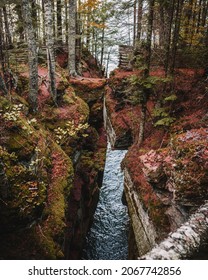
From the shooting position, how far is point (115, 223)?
13.5 meters

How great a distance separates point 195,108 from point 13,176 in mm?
9128

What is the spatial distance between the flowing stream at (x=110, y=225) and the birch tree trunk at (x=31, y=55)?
6.93 m

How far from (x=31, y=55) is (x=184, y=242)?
9.40 meters

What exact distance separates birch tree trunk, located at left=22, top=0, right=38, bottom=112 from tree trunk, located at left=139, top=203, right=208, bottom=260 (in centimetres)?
860

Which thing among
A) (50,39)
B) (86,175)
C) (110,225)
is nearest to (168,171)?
(86,175)

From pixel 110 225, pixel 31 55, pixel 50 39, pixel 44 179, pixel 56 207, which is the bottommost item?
pixel 110 225

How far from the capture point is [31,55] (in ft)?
34.6

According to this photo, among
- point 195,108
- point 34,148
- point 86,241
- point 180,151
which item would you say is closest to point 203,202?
point 180,151

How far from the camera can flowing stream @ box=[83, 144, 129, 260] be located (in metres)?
11.8

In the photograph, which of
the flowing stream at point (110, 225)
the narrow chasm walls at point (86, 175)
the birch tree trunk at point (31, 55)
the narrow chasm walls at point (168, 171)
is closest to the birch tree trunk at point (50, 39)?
the birch tree trunk at point (31, 55)

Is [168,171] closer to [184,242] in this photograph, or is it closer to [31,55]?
[184,242]

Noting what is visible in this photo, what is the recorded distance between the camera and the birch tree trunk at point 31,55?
9867 mm

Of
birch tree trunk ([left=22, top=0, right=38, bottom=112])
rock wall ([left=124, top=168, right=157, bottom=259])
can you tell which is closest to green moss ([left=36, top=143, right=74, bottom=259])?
birch tree trunk ([left=22, top=0, right=38, bottom=112])
